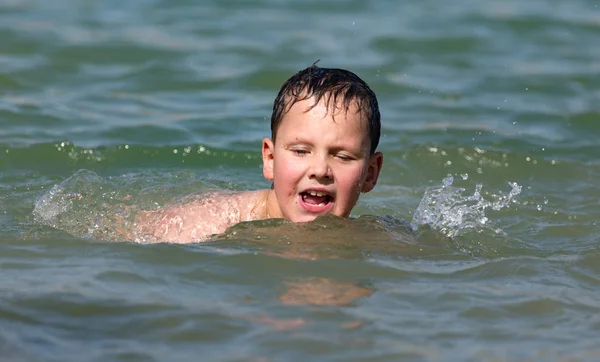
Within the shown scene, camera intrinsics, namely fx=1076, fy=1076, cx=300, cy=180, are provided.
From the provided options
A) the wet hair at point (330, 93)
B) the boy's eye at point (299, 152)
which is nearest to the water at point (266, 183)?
the boy's eye at point (299, 152)

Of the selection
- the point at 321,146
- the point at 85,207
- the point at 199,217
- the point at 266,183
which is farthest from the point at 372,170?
the point at 266,183

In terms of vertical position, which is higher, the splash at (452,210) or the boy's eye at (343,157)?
the boy's eye at (343,157)

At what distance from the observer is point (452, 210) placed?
6285 mm

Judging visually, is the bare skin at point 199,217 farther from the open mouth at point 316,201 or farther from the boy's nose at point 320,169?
the boy's nose at point 320,169

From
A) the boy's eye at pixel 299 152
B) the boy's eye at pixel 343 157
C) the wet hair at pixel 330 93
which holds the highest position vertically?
the wet hair at pixel 330 93

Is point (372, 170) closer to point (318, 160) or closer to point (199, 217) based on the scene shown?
point (318, 160)

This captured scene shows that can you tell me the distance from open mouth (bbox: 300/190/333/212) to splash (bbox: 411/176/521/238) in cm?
86

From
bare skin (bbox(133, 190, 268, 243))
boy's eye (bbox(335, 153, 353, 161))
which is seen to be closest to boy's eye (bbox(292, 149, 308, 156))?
boy's eye (bbox(335, 153, 353, 161))

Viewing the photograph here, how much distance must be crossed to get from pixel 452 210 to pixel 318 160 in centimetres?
147

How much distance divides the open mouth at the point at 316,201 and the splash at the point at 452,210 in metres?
0.86

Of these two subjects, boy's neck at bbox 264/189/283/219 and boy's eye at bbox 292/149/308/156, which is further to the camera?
boy's neck at bbox 264/189/283/219

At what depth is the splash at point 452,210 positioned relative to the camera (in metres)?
6.09

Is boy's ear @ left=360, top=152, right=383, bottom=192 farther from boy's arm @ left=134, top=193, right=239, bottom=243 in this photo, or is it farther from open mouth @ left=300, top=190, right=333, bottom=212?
boy's arm @ left=134, top=193, right=239, bottom=243

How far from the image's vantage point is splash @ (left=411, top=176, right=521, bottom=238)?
6094 millimetres
